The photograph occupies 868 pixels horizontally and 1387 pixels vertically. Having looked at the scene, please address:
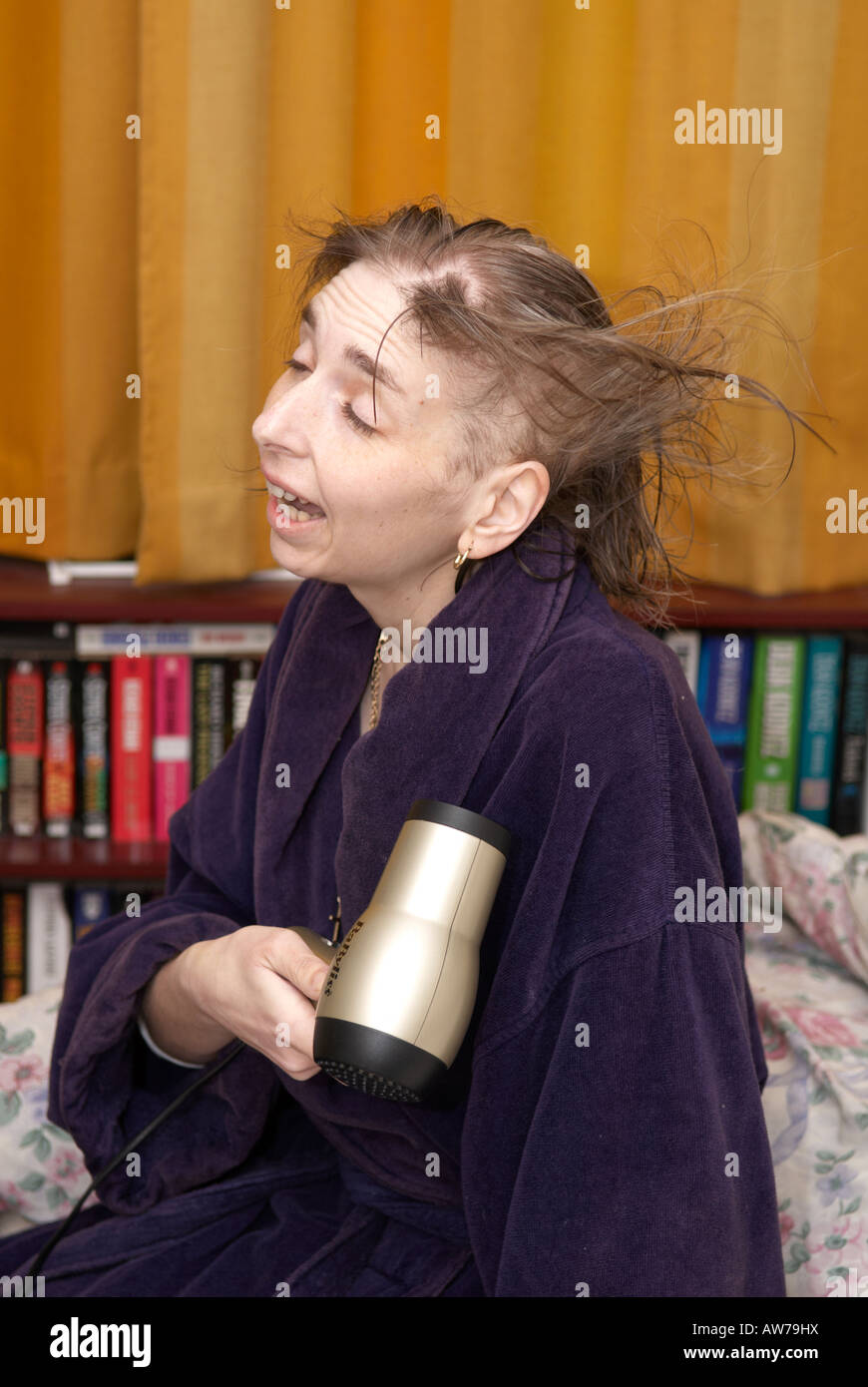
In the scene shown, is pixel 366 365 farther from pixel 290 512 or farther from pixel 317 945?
pixel 317 945

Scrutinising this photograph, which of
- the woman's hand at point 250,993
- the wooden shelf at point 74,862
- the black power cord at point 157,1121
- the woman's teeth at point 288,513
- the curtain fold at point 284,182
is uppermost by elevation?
the curtain fold at point 284,182

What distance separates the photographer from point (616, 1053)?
904 millimetres

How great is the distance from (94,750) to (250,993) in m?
0.93

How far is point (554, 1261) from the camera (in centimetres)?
92

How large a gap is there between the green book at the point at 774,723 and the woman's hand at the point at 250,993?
1015mm

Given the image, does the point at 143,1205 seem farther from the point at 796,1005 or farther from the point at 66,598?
the point at 66,598

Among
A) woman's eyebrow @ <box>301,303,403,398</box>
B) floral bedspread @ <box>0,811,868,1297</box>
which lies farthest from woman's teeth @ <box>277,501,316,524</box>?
floral bedspread @ <box>0,811,868,1297</box>

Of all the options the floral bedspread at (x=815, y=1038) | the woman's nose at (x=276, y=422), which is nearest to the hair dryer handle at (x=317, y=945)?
the woman's nose at (x=276, y=422)

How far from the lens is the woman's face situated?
1003 mm

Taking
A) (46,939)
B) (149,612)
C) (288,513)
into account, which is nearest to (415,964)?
(288,513)

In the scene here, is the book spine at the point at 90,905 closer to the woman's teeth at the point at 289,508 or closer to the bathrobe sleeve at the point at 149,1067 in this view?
the bathrobe sleeve at the point at 149,1067

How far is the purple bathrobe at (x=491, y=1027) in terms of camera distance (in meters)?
0.91

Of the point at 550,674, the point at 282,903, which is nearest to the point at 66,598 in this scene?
the point at 282,903

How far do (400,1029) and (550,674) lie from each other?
293 millimetres
